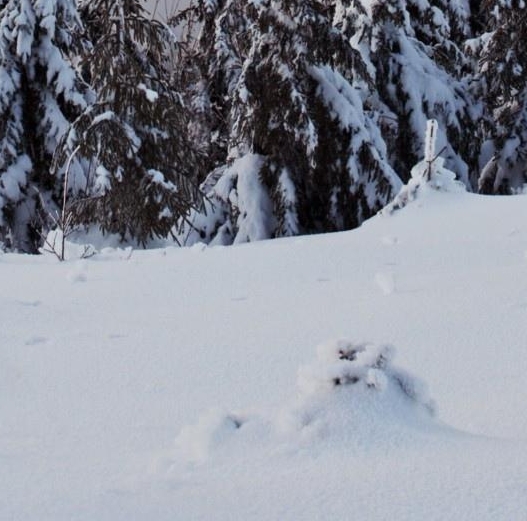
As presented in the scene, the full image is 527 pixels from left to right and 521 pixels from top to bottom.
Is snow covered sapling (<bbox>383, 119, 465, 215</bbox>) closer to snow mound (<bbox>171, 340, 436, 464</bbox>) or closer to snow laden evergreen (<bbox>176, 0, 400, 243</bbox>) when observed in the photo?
snow laden evergreen (<bbox>176, 0, 400, 243</bbox>)

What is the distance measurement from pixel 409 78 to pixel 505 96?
2.90m

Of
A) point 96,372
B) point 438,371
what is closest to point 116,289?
point 96,372

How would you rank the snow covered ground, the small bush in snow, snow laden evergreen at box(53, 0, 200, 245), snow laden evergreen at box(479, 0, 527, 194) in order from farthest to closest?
snow laden evergreen at box(479, 0, 527, 194) → snow laden evergreen at box(53, 0, 200, 245) → the small bush in snow → the snow covered ground

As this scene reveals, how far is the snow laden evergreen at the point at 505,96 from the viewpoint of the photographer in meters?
12.5

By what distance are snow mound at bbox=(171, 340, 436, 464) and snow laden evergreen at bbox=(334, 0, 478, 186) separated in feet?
28.0

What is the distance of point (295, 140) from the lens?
8.72 metres

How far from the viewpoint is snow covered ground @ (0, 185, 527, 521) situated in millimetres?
1718

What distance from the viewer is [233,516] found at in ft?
5.28

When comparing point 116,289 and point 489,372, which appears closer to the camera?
point 489,372

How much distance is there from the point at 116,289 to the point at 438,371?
2133mm

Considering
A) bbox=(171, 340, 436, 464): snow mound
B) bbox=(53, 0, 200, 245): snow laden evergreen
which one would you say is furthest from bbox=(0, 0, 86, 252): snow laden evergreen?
bbox=(171, 340, 436, 464): snow mound

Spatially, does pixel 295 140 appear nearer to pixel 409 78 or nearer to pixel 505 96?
pixel 409 78

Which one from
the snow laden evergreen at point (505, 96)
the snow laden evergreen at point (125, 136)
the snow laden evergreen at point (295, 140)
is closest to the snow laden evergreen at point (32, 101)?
the snow laden evergreen at point (125, 136)

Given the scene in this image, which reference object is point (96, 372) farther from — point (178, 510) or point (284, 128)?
point (284, 128)
